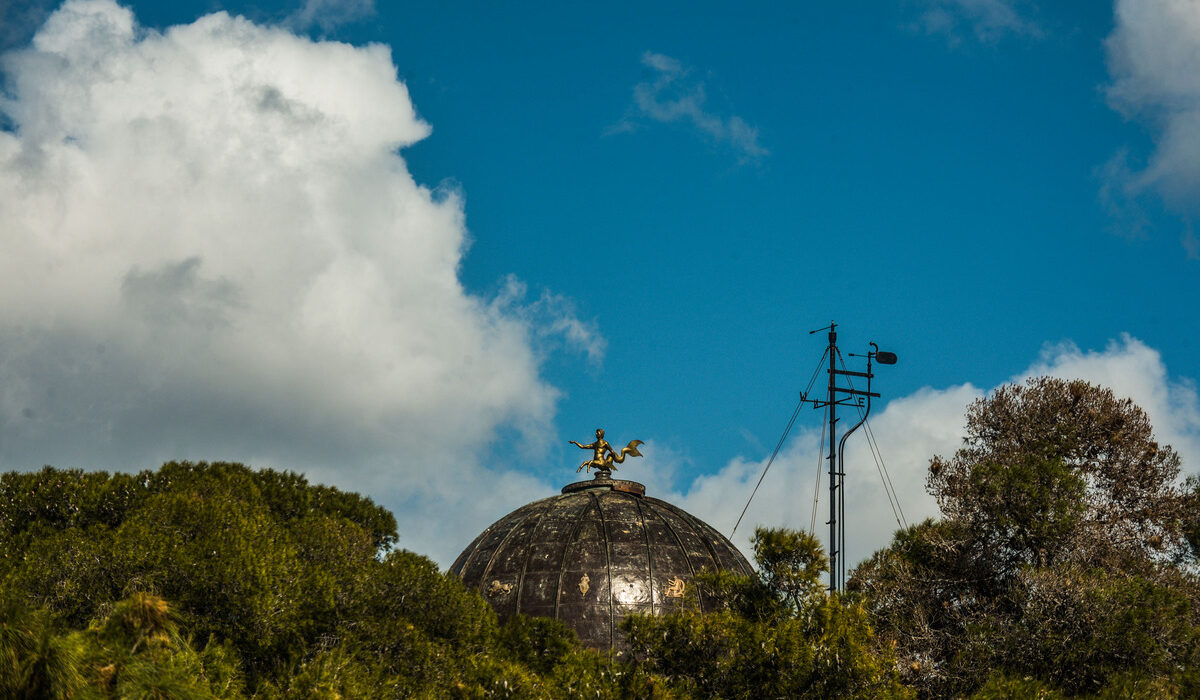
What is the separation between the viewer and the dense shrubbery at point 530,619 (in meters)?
21.0

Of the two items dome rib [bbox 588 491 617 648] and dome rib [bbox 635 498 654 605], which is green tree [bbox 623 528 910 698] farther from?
dome rib [bbox 635 498 654 605]

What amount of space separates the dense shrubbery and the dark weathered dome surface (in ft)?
11.3

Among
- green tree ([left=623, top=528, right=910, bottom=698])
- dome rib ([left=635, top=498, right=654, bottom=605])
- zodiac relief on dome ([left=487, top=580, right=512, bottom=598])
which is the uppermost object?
dome rib ([left=635, top=498, right=654, bottom=605])

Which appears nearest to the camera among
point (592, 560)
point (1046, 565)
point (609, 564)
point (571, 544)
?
point (1046, 565)

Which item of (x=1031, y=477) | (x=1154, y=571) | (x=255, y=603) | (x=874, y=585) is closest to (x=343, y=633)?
(x=255, y=603)

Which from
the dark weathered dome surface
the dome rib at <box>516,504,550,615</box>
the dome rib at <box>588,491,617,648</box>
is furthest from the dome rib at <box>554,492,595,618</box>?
the dome rib at <box>516,504,550,615</box>

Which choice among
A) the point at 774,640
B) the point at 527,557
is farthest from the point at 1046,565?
the point at 527,557

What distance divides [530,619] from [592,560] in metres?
3.92

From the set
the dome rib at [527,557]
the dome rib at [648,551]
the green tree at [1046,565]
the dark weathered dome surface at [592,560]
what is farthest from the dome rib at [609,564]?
the green tree at [1046,565]

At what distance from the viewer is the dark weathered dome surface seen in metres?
33.7

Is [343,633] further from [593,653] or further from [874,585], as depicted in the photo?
[874,585]

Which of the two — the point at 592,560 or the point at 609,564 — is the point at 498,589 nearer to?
the point at 592,560

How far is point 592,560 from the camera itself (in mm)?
34812

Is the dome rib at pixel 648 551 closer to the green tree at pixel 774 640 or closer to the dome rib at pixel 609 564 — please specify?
the dome rib at pixel 609 564
